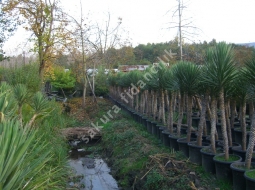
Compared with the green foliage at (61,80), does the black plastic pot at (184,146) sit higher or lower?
lower

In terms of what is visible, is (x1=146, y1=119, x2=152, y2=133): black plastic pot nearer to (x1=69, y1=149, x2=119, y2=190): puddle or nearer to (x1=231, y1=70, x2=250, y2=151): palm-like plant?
(x1=69, y1=149, x2=119, y2=190): puddle

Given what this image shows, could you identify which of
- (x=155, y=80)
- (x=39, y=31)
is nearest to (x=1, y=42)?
(x=39, y=31)

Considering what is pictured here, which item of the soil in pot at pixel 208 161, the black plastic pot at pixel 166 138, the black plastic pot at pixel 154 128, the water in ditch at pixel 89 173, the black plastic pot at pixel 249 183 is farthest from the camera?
the black plastic pot at pixel 154 128

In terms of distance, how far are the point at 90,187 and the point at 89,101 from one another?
13.0m

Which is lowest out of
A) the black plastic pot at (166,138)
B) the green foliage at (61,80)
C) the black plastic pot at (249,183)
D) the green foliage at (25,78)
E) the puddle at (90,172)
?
the puddle at (90,172)

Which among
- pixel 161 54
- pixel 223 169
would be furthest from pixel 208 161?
pixel 161 54

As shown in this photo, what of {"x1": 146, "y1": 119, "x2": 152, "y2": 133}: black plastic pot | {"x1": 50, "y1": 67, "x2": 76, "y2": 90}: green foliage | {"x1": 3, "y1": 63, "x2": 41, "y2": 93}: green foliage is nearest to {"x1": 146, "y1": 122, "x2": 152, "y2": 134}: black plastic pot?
{"x1": 146, "y1": 119, "x2": 152, "y2": 133}: black plastic pot

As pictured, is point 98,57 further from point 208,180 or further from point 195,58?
point 208,180

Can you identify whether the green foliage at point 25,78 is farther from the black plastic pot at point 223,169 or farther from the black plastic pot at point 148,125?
the black plastic pot at point 223,169

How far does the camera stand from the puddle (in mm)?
7293

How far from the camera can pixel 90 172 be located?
848cm

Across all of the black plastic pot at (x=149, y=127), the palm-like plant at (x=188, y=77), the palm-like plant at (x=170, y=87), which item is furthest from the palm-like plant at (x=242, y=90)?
the black plastic pot at (x=149, y=127)

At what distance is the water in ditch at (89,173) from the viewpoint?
285 inches

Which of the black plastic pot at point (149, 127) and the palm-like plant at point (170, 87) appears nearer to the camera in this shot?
the palm-like plant at point (170, 87)
